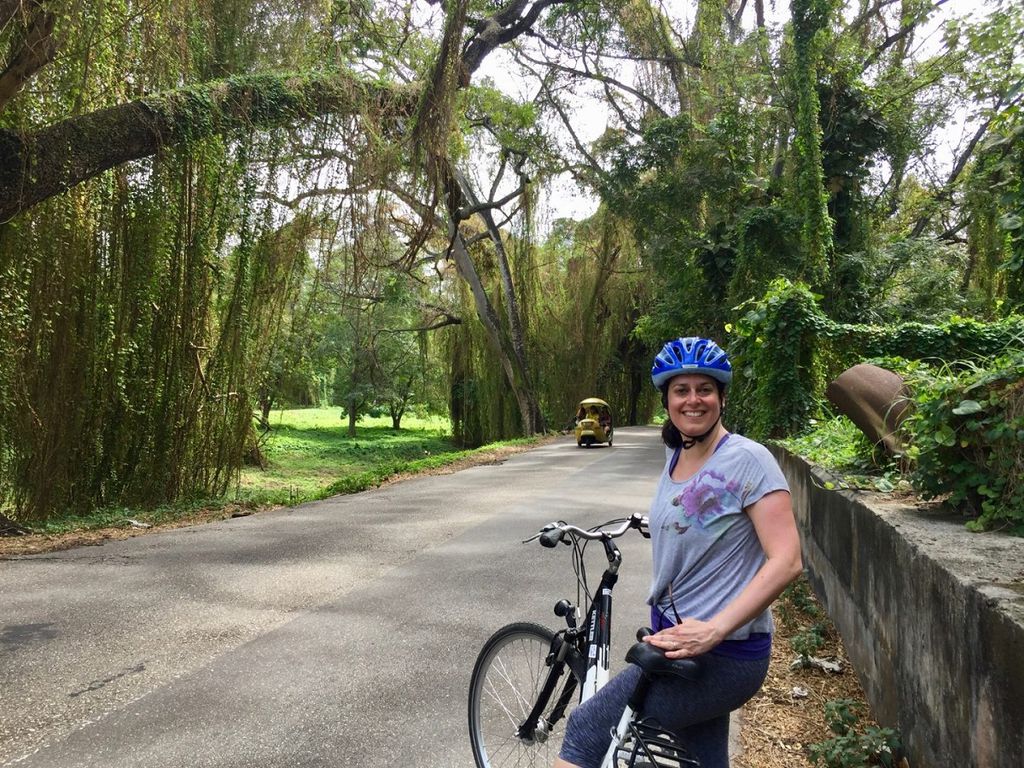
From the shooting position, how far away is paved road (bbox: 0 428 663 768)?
3.58 m

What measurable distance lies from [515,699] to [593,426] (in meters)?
19.0

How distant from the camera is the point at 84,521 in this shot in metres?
9.86

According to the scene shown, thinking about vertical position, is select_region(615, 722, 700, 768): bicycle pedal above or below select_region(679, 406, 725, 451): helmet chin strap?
below

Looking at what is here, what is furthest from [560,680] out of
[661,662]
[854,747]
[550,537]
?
[854,747]

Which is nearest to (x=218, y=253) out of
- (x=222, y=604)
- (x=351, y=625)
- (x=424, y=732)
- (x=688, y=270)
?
(x=222, y=604)

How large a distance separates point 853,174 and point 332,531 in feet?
53.6

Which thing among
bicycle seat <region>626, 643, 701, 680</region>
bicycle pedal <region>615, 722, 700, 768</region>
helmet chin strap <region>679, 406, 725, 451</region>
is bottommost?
bicycle pedal <region>615, 722, 700, 768</region>

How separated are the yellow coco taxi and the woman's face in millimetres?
19735

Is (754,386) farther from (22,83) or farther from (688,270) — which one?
(688,270)

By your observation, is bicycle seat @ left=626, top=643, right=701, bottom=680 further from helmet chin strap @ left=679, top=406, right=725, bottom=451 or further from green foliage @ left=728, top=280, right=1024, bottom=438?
green foliage @ left=728, top=280, right=1024, bottom=438

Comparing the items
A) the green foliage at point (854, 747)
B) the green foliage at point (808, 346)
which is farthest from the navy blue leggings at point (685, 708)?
the green foliage at point (808, 346)

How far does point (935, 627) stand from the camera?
8.77ft

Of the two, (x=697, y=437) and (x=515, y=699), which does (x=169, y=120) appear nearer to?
(x=515, y=699)

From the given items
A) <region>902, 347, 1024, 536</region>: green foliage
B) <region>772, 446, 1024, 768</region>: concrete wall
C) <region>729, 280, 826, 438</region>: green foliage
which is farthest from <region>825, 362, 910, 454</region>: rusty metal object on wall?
<region>729, 280, 826, 438</region>: green foliage
